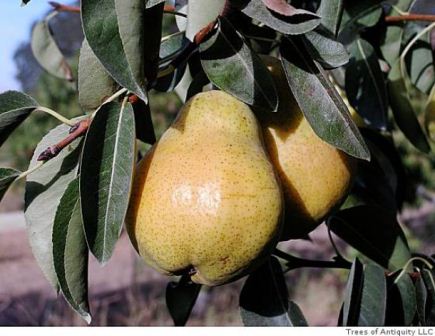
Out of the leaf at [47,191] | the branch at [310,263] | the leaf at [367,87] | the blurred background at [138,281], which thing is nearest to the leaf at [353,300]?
the branch at [310,263]

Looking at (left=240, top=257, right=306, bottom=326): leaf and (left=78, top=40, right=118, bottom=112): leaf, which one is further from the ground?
(left=78, top=40, right=118, bottom=112): leaf

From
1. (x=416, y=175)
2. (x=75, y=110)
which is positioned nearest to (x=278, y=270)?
(x=416, y=175)

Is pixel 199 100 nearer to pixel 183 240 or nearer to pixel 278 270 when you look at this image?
pixel 183 240

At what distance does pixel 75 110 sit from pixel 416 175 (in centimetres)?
335

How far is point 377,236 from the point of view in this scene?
1.04 m

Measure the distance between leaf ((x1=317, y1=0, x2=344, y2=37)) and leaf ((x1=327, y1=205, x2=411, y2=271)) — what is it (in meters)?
0.33

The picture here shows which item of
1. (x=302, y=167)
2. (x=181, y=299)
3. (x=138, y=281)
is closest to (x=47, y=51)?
(x=181, y=299)

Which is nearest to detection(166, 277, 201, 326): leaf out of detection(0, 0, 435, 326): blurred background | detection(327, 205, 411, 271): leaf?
detection(327, 205, 411, 271): leaf

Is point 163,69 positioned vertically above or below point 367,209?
above

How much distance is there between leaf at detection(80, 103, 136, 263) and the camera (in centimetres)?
64

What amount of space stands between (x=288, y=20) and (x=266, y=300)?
449mm

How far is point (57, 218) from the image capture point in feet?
2.29

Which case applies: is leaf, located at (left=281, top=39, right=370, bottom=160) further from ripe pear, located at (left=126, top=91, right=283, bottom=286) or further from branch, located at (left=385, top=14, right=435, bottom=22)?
branch, located at (left=385, top=14, right=435, bottom=22)

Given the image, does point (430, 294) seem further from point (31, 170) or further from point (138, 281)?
point (138, 281)
